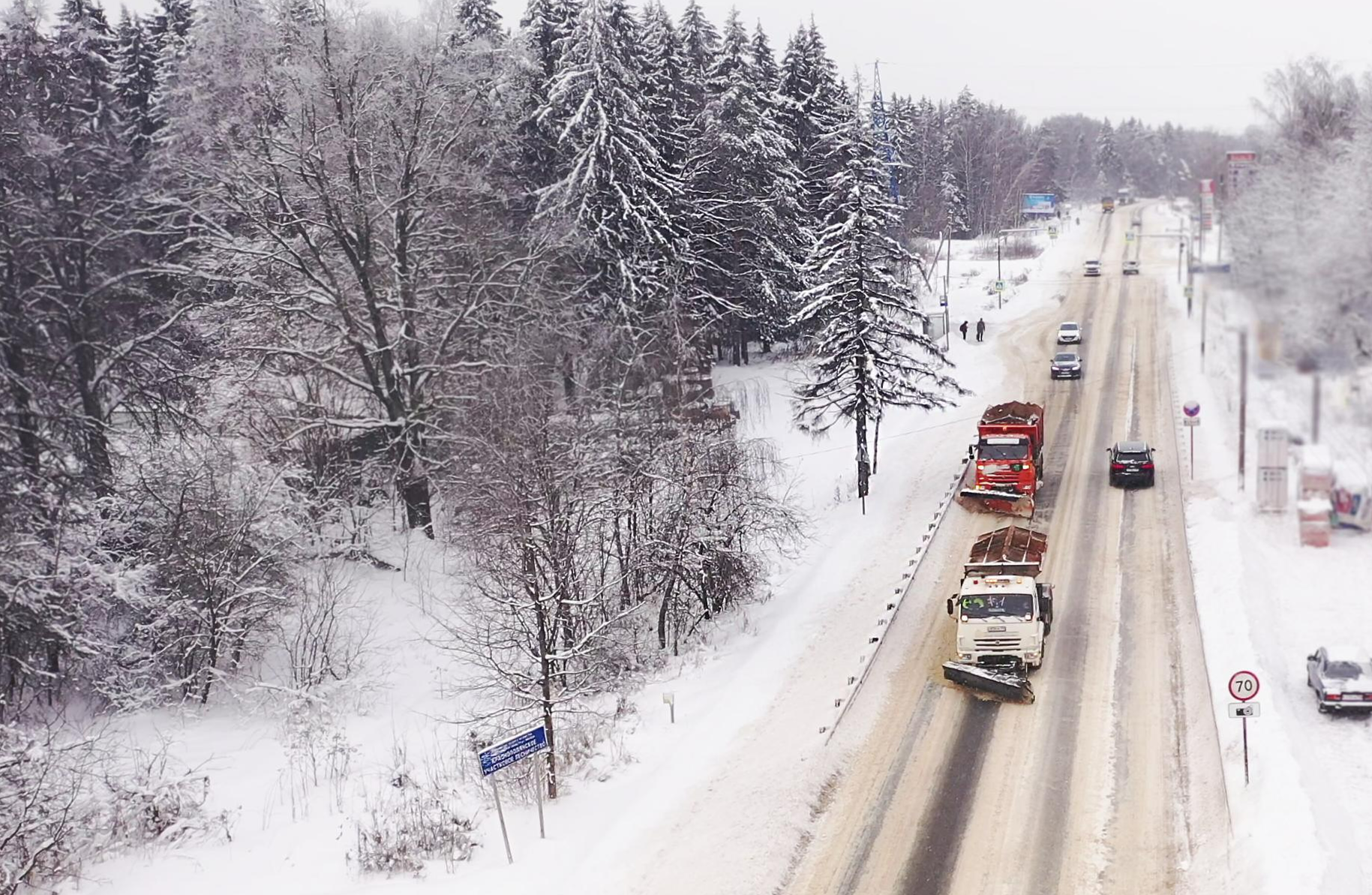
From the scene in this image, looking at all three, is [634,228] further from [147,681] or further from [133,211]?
[147,681]

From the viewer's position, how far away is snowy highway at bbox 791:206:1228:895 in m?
15.2

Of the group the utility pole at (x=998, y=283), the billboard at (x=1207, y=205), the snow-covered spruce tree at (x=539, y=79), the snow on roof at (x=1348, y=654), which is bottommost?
the snow on roof at (x=1348, y=654)

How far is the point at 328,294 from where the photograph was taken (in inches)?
1313

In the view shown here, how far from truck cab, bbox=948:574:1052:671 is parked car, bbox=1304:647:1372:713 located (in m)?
5.12

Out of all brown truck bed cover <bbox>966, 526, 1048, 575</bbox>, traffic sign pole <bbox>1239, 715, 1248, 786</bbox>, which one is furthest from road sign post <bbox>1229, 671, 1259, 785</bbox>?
brown truck bed cover <bbox>966, 526, 1048, 575</bbox>

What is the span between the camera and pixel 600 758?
19750mm

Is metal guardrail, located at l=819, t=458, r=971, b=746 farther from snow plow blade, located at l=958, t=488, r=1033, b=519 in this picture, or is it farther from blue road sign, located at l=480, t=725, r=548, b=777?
blue road sign, located at l=480, t=725, r=548, b=777

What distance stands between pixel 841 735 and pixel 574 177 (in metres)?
26.4

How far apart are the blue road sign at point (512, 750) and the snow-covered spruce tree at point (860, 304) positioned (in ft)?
68.8

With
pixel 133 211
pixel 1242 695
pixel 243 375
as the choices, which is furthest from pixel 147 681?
pixel 1242 695

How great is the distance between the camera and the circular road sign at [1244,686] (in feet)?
50.5

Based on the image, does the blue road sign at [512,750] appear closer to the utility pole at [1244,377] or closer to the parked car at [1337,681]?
the utility pole at [1244,377]

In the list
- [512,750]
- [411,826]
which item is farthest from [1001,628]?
[411,826]

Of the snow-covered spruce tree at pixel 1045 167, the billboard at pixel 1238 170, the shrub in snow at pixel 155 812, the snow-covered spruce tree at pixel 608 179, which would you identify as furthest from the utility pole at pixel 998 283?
the shrub in snow at pixel 155 812
